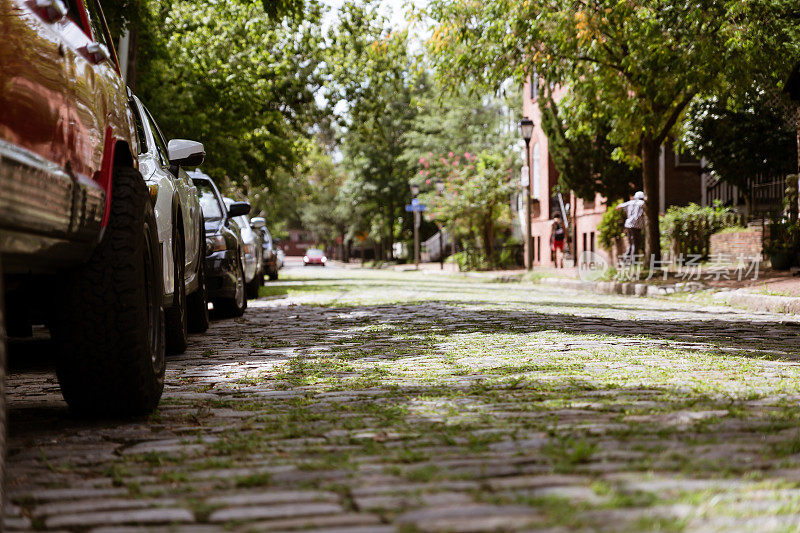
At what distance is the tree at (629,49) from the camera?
16.2 m

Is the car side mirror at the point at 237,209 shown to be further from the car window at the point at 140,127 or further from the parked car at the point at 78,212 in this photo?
the parked car at the point at 78,212

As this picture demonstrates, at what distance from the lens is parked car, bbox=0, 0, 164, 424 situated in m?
3.24

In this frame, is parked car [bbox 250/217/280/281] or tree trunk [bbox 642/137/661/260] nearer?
tree trunk [bbox 642/137/661/260]

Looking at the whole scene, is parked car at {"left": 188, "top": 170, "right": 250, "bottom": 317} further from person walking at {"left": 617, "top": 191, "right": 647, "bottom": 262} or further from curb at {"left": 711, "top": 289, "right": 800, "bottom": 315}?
person walking at {"left": 617, "top": 191, "right": 647, "bottom": 262}

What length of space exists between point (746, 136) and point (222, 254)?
14150 mm

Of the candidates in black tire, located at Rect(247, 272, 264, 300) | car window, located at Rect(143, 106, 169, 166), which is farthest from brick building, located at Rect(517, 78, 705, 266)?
car window, located at Rect(143, 106, 169, 166)

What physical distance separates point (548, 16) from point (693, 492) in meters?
15.8

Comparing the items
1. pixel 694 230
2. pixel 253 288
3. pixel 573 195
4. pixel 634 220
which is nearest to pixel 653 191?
pixel 634 220

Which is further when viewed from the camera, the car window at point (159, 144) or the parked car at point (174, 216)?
the car window at point (159, 144)

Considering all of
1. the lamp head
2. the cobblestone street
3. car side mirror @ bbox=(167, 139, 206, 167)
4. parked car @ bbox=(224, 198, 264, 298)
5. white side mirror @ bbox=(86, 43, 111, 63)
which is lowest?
the cobblestone street

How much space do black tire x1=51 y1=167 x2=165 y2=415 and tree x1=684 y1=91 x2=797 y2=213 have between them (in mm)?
18202

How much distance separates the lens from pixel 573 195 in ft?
108

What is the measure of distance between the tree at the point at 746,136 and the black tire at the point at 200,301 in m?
14.6

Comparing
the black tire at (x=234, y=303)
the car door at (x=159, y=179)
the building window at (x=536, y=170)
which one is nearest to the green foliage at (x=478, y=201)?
the building window at (x=536, y=170)
